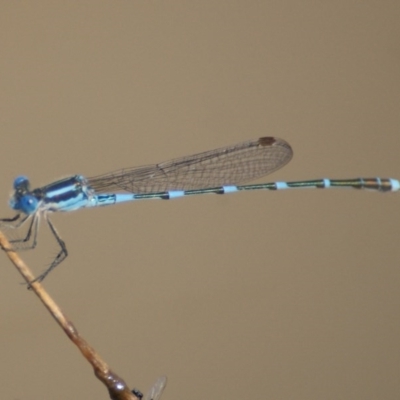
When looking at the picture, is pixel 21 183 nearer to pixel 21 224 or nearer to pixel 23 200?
pixel 23 200

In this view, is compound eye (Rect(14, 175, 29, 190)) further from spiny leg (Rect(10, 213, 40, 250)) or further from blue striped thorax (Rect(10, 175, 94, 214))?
spiny leg (Rect(10, 213, 40, 250))

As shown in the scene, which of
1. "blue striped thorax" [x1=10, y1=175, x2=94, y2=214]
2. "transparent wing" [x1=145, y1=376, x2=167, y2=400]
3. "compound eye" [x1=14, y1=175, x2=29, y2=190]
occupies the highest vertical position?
"compound eye" [x1=14, y1=175, x2=29, y2=190]

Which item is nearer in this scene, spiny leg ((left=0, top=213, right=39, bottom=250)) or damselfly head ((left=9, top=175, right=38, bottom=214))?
spiny leg ((left=0, top=213, right=39, bottom=250))

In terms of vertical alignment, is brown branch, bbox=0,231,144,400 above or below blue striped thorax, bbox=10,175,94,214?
below

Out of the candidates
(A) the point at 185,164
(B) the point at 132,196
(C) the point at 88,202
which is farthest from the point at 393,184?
(C) the point at 88,202

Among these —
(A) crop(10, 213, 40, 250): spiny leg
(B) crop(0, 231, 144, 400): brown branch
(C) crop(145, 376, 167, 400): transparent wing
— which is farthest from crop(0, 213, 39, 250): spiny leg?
(C) crop(145, 376, 167, 400): transparent wing

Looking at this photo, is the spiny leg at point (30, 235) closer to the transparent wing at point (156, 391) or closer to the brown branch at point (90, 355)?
the brown branch at point (90, 355)

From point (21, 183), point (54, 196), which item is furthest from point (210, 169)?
point (21, 183)
